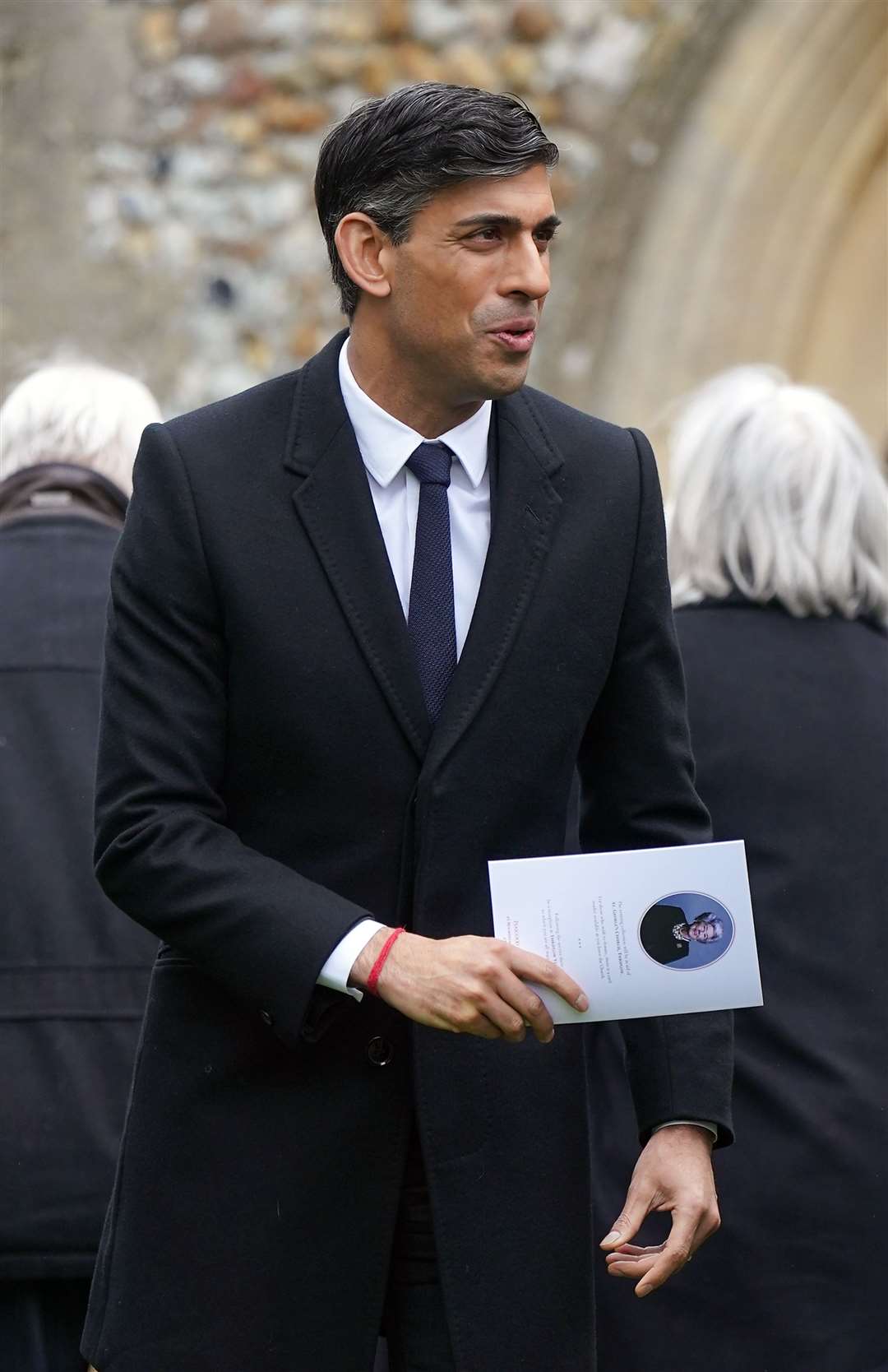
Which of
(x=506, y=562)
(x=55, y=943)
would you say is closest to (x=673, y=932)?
(x=506, y=562)

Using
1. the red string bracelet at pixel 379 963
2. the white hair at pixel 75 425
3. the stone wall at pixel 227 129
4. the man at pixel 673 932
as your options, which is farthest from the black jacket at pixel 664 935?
the stone wall at pixel 227 129

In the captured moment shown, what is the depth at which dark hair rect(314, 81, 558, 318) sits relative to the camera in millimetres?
2191

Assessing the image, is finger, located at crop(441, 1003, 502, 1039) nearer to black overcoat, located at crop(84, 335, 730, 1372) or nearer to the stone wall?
black overcoat, located at crop(84, 335, 730, 1372)

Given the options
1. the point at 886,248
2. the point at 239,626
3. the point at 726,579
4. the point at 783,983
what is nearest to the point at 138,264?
the point at 886,248

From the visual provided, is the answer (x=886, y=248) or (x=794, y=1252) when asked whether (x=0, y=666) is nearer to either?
(x=794, y=1252)

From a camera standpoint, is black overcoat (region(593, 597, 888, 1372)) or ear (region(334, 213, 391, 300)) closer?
ear (region(334, 213, 391, 300))

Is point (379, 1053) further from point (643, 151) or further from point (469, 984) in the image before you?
point (643, 151)

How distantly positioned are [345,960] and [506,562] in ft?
1.49

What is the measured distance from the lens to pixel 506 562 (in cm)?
225

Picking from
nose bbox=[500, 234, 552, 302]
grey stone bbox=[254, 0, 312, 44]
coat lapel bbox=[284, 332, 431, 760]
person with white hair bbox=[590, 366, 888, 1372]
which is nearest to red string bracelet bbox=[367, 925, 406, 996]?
coat lapel bbox=[284, 332, 431, 760]

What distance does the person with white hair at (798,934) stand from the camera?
3057mm

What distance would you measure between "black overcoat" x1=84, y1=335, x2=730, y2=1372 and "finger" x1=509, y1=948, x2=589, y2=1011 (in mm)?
201

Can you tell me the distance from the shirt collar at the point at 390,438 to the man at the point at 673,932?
0.52 m

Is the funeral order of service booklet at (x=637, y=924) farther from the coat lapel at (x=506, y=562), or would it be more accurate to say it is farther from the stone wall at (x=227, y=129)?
the stone wall at (x=227, y=129)
